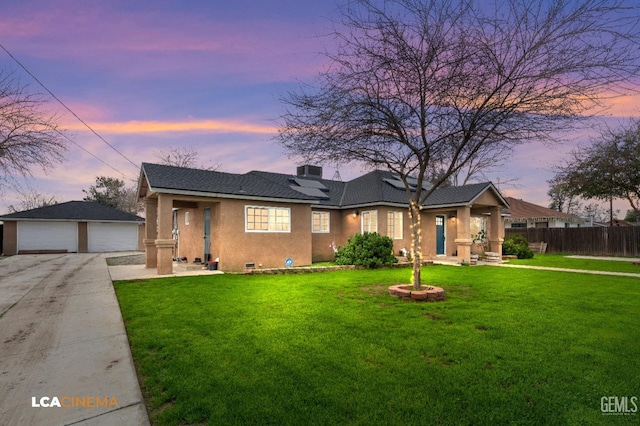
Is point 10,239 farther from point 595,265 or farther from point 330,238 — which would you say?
point 595,265

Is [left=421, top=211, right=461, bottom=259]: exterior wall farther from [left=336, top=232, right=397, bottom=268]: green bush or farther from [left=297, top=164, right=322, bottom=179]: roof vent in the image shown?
[left=297, top=164, right=322, bottom=179]: roof vent

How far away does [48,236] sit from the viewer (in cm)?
2619

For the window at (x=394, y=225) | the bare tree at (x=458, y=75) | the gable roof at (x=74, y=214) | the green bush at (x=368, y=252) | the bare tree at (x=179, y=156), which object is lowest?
the green bush at (x=368, y=252)

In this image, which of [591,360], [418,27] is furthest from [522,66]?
[591,360]

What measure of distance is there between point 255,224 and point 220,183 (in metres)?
2.24

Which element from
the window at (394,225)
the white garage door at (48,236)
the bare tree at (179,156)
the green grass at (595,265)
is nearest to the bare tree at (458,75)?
the window at (394,225)

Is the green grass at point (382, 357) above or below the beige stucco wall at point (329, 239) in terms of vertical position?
below

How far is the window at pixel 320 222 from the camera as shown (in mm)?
17438

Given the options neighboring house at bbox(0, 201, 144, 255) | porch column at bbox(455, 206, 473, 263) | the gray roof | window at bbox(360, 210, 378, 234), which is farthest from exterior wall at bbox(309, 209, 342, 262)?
neighboring house at bbox(0, 201, 144, 255)

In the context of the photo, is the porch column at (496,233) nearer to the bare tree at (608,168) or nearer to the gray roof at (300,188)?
the gray roof at (300,188)

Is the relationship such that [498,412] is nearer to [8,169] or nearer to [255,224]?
[255,224]

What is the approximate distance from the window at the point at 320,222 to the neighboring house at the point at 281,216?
0.05 metres

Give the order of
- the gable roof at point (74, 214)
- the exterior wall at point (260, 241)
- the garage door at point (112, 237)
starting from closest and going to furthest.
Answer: the exterior wall at point (260, 241), the gable roof at point (74, 214), the garage door at point (112, 237)

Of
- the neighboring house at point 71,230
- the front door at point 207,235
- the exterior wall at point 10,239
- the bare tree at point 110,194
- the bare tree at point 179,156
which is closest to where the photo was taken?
the front door at point 207,235
